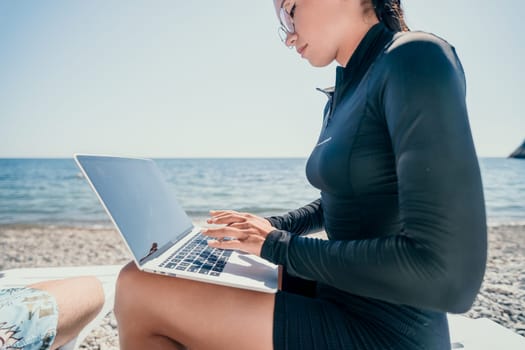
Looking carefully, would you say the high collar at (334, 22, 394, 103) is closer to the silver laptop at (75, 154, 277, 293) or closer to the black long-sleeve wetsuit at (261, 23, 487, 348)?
the black long-sleeve wetsuit at (261, 23, 487, 348)

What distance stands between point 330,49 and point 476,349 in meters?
1.69

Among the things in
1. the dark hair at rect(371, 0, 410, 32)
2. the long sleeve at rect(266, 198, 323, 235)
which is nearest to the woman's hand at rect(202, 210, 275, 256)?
the long sleeve at rect(266, 198, 323, 235)

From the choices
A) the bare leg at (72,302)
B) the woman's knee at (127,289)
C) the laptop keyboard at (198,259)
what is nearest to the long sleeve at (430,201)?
the laptop keyboard at (198,259)

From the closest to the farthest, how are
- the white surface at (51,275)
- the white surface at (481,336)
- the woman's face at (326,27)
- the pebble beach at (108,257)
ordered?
the woman's face at (326,27)
the white surface at (481,336)
the white surface at (51,275)
the pebble beach at (108,257)

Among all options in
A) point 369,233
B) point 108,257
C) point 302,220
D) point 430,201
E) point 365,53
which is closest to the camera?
point 430,201

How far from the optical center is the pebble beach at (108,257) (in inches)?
120

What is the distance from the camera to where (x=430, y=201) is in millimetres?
651

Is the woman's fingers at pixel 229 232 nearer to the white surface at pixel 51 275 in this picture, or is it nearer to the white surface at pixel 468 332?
the white surface at pixel 468 332

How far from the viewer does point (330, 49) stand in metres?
1.25

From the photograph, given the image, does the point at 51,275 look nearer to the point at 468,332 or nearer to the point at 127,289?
the point at 127,289

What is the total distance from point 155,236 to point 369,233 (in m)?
0.84

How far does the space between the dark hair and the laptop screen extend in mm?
1163

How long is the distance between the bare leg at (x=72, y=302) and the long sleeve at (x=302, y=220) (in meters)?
0.88

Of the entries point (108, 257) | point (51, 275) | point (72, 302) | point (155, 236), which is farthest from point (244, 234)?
point (108, 257)
